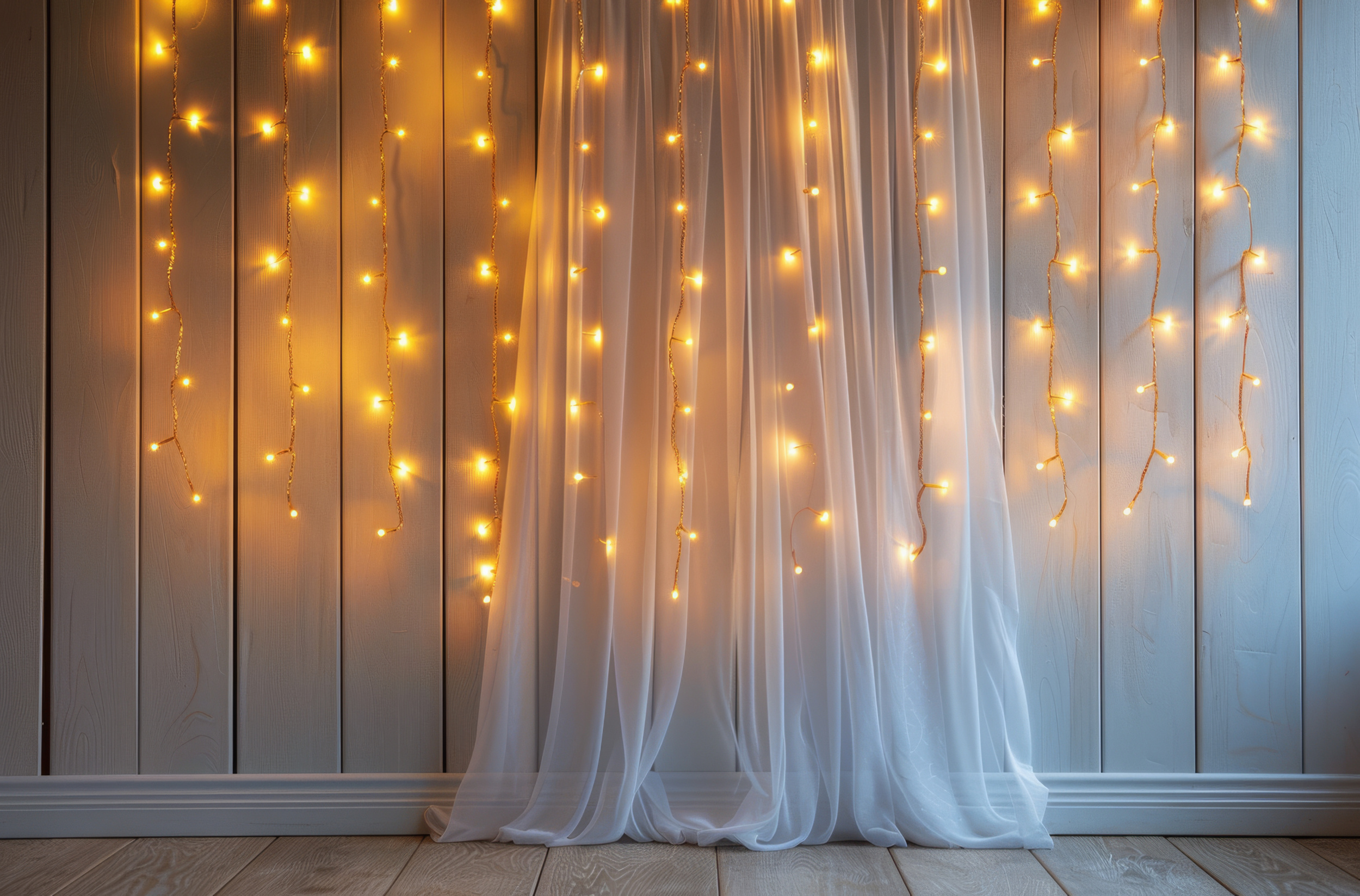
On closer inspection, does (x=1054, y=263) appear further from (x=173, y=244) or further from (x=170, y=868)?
(x=170, y=868)

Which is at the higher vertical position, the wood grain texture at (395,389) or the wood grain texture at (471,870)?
the wood grain texture at (395,389)

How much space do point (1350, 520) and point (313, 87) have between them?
2645 mm

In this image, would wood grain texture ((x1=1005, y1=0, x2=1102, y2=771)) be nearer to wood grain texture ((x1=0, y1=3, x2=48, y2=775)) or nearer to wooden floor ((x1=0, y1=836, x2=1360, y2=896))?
wooden floor ((x1=0, y1=836, x2=1360, y2=896))

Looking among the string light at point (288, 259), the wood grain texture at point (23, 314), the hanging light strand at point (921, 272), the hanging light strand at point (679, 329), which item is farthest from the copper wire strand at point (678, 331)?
the wood grain texture at point (23, 314)

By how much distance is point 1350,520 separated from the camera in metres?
1.93

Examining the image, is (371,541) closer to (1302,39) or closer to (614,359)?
(614,359)

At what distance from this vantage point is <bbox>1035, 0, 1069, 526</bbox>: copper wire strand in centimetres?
194

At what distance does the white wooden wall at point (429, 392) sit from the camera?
1.93 meters

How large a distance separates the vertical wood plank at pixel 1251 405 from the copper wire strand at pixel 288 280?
213 centimetres

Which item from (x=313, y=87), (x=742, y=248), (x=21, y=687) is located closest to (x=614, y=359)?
(x=742, y=248)

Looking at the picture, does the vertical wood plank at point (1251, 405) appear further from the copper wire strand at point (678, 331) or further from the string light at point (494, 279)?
the string light at point (494, 279)

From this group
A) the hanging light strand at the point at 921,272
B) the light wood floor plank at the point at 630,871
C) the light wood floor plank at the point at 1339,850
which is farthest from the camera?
the hanging light strand at the point at 921,272

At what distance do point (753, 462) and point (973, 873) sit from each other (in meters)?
0.96

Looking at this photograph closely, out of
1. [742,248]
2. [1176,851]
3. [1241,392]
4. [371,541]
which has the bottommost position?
[1176,851]
